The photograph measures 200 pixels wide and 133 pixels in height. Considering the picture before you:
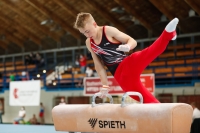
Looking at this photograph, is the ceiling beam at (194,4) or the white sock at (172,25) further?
the ceiling beam at (194,4)

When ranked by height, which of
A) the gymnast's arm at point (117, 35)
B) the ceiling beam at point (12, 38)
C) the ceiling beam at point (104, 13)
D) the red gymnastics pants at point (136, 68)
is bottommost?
the red gymnastics pants at point (136, 68)

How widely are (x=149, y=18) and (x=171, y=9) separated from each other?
Answer: 5.84ft

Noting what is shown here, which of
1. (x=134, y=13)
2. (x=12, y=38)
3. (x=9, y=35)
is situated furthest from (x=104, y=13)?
(x=12, y=38)

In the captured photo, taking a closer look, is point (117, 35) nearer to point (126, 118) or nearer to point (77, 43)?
point (126, 118)

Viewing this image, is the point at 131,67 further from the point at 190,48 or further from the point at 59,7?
the point at 59,7

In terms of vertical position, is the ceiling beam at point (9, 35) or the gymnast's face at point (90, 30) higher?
the ceiling beam at point (9, 35)

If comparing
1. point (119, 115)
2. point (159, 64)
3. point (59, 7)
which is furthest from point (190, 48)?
point (119, 115)

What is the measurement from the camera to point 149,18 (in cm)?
1941

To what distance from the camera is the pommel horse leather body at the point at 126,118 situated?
12.3 ft

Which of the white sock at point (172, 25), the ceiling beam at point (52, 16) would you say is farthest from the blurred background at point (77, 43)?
the white sock at point (172, 25)

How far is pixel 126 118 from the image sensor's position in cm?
413

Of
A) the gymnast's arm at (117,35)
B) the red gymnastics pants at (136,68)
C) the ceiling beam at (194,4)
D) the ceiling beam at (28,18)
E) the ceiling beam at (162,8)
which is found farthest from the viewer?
the ceiling beam at (28,18)

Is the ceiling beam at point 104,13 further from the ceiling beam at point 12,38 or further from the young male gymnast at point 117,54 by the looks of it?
the young male gymnast at point 117,54

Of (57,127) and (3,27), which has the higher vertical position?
(3,27)
